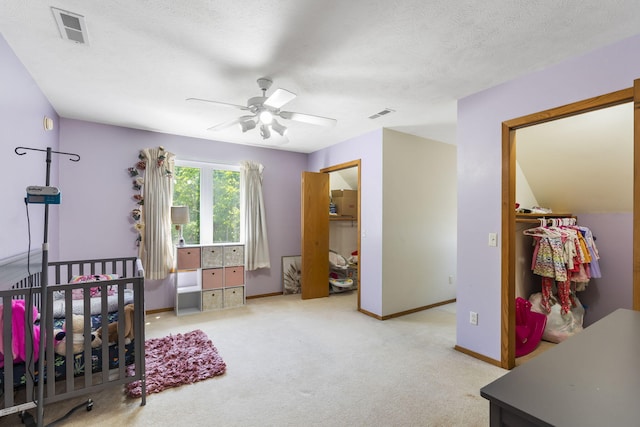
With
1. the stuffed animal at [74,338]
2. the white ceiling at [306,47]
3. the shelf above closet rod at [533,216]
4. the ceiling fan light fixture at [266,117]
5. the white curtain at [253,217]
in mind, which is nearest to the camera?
the white ceiling at [306,47]

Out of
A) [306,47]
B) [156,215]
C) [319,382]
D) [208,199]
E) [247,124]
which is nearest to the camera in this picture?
[306,47]

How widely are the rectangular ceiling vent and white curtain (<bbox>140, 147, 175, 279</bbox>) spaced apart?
2148 mm

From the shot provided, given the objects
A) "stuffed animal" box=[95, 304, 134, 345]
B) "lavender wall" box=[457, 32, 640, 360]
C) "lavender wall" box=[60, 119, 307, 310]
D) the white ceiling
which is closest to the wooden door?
"lavender wall" box=[60, 119, 307, 310]

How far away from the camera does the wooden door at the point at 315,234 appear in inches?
188

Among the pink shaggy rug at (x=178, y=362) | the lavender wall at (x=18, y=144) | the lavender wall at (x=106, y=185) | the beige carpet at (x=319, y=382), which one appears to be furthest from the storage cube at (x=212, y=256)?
the lavender wall at (x=18, y=144)

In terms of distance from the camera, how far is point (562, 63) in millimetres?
2205

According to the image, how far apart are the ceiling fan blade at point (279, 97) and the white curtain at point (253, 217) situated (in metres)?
2.51

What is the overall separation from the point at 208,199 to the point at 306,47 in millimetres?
3098

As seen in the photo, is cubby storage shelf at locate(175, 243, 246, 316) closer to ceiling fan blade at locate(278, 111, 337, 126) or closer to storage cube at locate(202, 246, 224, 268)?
storage cube at locate(202, 246, 224, 268)

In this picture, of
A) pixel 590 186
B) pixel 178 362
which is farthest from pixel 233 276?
pixel 590 186

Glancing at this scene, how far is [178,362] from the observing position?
2623mm

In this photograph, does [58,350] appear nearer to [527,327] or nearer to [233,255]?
[233,255]

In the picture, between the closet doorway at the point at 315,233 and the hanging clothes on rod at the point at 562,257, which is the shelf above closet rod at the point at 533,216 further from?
the closet doorway at the point at 315,233

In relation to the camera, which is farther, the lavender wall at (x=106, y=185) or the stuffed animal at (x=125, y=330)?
the lavender wall at (x=106, y=185)
